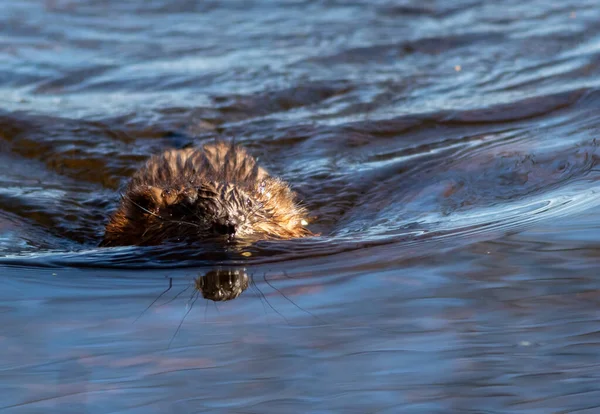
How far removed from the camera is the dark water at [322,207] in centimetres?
333

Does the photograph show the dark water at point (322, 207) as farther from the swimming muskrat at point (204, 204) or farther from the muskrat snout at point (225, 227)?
the swimming muskrat at point (204, 204)

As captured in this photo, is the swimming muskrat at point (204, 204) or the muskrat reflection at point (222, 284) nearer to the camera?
the muskrat reflection at point (222, 284)

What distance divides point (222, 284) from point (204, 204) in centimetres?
94

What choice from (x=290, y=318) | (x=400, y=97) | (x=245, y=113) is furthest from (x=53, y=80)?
(x=290, y=318)

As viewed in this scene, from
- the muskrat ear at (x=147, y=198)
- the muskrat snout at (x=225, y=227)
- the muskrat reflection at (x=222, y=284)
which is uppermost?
the muskrat ear at (x=147, y=198)

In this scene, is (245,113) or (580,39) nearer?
(245,113)

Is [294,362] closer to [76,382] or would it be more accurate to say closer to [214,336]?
[214,336]

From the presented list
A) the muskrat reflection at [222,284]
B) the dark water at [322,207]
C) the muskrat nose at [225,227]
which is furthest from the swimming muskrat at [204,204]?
the muskrat reflection at [222,284]

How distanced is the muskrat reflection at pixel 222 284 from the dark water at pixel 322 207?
1cm

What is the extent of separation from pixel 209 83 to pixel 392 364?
649 centimetres

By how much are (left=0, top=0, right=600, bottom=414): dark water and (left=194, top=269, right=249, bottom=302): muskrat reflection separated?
0.05 feet

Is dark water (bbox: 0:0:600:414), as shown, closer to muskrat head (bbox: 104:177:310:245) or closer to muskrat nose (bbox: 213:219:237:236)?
muskrat nose (bbox: 213:219:237:236)

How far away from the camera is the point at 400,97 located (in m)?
8.89

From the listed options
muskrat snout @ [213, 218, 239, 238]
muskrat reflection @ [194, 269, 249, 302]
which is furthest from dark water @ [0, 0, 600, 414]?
muskrat snout @ [213, 218, 239, 238]
